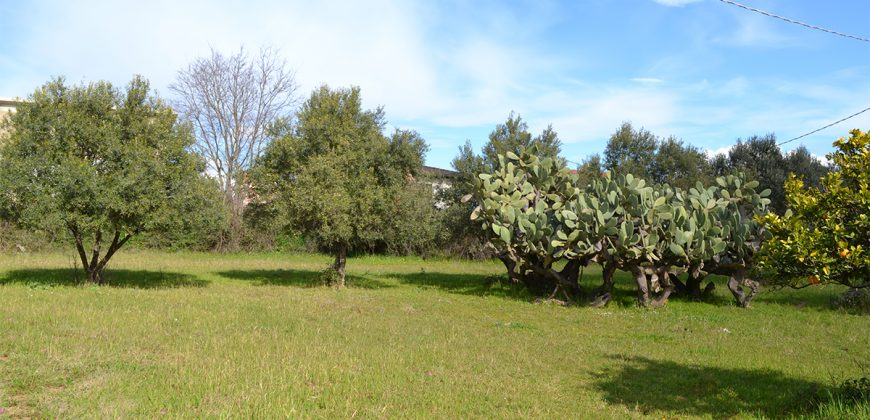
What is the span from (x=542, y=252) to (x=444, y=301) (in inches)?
111

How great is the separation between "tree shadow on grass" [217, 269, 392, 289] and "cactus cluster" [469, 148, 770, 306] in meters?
5.29

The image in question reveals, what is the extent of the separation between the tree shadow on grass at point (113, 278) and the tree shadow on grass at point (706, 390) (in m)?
13.2

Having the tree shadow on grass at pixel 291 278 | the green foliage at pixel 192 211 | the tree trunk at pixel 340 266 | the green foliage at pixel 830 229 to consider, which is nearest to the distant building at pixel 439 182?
the tree shadow on grass at pixel 291 278

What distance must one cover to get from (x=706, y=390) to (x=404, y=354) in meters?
3.93

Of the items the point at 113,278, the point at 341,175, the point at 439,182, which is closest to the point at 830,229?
the point at 341,175

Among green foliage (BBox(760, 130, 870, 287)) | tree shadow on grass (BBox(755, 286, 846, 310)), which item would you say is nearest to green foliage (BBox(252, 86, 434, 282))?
tree shadow on grass (BBox(755, 286, 846, 310))

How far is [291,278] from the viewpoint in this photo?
20938mm

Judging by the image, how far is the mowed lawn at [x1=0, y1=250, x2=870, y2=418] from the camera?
6086mm

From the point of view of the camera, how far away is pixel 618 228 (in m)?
14.4

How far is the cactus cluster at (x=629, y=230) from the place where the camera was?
1415 centimetres

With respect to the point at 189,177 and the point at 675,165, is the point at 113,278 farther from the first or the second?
the point at 675,165

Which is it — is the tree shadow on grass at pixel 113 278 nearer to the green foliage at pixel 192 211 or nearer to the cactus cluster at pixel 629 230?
the green foliage at pixel 192 211

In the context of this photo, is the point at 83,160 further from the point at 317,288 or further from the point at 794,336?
the point at 794,336

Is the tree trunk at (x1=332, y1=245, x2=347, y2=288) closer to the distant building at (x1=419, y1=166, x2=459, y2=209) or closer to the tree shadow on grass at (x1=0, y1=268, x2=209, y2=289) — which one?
the tree shadow on grass at (x1=0, y1=268, x2=209, y2=289)
